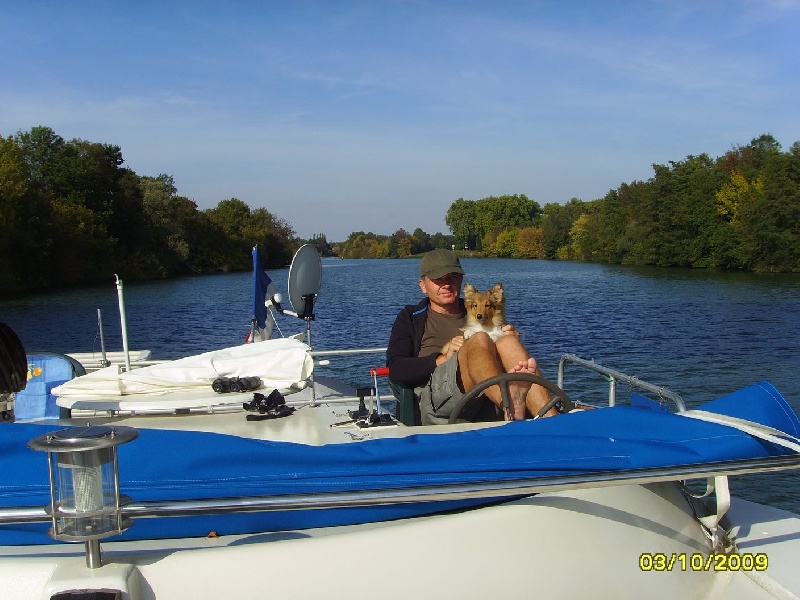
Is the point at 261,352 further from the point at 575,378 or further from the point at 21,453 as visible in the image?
the point at 575,378

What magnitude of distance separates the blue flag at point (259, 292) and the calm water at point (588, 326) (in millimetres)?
5760

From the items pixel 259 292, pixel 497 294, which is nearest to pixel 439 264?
pixel 497 294

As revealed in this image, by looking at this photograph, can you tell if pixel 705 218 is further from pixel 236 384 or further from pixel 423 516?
pixel 423 516

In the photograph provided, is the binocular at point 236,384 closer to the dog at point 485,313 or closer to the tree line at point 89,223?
the dog at point 485,313

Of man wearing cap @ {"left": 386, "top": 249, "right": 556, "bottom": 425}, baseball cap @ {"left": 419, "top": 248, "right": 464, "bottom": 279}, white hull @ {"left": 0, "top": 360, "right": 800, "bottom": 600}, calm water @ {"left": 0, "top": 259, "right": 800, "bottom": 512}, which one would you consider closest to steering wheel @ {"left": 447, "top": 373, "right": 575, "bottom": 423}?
man wearing cap @ {"left": 386, "top": 249, "right": 556, "bottom": 425}

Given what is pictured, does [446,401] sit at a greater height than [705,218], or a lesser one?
lesser

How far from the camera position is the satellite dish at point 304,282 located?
22.5ft

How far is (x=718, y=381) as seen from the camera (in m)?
16.5

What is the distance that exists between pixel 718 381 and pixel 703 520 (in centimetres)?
1505

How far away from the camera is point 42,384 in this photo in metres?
6.36

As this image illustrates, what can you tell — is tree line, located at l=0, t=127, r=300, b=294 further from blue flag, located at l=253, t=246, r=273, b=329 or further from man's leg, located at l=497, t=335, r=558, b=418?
man's leg, located at l=497, t=335, r=558, b=418

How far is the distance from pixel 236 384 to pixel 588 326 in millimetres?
21916
